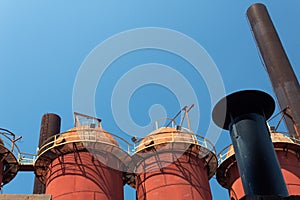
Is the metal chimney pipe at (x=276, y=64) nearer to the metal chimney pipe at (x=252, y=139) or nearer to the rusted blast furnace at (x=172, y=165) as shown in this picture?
the rusted blast furnace at (x=172, y=165)

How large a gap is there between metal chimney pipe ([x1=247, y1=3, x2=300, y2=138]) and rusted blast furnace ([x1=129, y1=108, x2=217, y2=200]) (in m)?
9.35

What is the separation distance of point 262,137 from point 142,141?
14927 millimetres

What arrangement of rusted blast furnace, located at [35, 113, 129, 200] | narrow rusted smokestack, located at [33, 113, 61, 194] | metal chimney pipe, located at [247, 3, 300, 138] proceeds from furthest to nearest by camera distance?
narrow rusted smokestack, located at [33, 113, 61, 194], metal chimney pipe, located at [247, 3, 300, 138], rusted blast furnace, located at [35, 113, 129, 200]

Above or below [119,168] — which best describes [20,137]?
above

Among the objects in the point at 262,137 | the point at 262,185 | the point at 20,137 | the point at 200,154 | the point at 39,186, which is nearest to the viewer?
the point at 262,185

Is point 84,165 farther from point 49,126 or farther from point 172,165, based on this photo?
A: point 49,126

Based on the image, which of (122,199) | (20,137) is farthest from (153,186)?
(20,137)

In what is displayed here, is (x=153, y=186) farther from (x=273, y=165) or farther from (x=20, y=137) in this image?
(x=273, y=165)

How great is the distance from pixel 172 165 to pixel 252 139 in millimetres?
13102

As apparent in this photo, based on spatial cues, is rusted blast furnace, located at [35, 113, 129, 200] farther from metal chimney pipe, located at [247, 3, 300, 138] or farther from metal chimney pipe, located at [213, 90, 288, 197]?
metal chimney pipe, located at [247, 3, 300, 138]

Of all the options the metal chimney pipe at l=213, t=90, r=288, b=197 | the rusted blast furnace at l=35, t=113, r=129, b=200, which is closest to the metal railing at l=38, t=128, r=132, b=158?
the rusted blast furnace at l=35, t=113, r=129, b=200

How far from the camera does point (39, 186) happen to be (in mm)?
34531

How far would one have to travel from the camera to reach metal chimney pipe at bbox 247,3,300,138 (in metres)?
31.9

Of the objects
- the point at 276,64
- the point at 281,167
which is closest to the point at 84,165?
the point at 281,167
